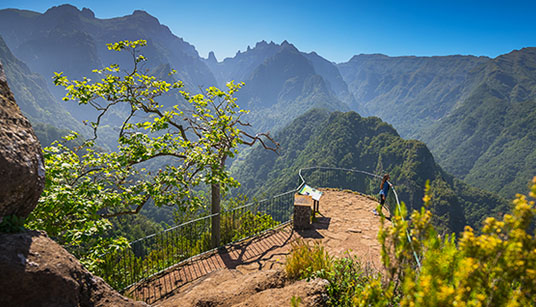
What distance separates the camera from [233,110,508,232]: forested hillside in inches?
2633

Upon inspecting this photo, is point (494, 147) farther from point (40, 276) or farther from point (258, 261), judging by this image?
→ point (40, 276)

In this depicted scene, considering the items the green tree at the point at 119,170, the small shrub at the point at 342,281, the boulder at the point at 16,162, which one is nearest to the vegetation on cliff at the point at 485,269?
the small shrub at the point at 342,281

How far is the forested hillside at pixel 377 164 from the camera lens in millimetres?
66875

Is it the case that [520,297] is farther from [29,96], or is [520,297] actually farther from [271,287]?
[29,96]

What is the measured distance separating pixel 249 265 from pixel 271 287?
2.17m

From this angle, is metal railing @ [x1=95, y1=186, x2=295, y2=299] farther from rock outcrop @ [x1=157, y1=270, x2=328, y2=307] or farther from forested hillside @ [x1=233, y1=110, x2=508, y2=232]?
forested hillside @ [x1=233, y1=110, x2=508, y2=232]

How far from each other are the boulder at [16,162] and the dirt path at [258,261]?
111 inches

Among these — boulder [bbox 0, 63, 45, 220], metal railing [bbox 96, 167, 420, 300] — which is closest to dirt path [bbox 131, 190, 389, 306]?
metal railing [bbox 96, 167, 420, 300]

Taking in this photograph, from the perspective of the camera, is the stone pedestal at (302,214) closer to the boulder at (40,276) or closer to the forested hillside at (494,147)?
the boulder at (40,276)

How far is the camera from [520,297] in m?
1.60

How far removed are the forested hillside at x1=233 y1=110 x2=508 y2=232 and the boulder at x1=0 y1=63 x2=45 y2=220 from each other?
5418 cm

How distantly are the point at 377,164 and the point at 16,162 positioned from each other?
97.3 meters

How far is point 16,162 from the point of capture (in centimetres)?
270

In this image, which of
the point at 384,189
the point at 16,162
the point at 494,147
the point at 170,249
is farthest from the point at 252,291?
the point at 494,147
